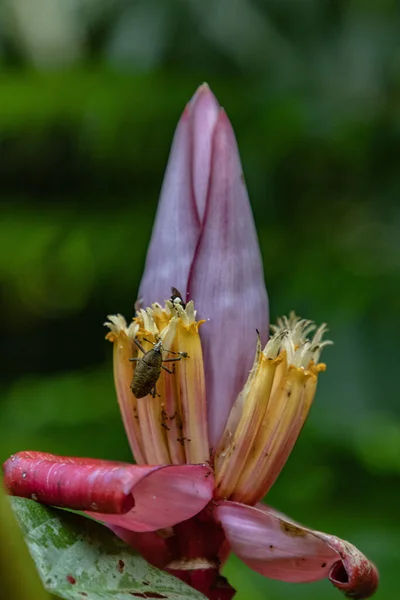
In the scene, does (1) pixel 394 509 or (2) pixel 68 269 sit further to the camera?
(2) pixel 68 269

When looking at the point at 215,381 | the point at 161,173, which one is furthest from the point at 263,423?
the point at 161,173

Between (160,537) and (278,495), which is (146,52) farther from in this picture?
(160,537)

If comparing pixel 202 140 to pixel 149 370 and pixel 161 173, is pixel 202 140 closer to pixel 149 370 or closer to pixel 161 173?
pixel 149 370

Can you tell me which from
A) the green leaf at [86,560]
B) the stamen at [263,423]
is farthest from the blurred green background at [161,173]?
the green leaf at [86,560]

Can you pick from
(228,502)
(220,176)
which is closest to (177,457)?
(228,502)

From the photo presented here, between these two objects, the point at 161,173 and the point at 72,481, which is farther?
the point at 161,173

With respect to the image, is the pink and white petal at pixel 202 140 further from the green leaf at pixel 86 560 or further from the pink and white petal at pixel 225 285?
the green leaf at pixel 86 560
